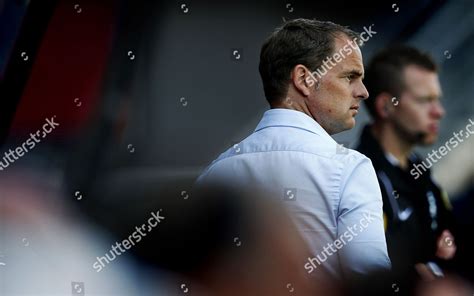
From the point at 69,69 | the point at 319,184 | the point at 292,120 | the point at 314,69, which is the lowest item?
the point at 319,184

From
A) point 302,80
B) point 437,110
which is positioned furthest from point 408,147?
point 302,80

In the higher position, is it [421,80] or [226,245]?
[421,80]

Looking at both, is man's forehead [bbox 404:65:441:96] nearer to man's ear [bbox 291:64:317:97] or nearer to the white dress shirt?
man's ear [bbox 291:64:317:97]

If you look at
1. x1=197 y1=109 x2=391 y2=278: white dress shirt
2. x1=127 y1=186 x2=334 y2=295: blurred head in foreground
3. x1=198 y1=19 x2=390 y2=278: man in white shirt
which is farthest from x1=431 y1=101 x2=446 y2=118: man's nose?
x1=197 y1=109 x2=391 y2=278: white dress shirt

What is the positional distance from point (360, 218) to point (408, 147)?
5.25ft

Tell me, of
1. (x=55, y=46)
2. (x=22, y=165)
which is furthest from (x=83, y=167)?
(x=55, y=46)

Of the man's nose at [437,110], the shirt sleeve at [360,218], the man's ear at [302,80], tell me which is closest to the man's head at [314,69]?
the man's ear at [302,80]

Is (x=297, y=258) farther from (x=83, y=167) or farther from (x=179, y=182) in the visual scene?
(x=83, y=167)

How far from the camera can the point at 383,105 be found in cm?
314

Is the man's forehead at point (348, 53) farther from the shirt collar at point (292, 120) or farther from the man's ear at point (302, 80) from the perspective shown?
the shirt collar at point (292, 120)

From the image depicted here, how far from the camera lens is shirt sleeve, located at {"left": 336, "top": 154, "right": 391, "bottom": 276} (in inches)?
63.7

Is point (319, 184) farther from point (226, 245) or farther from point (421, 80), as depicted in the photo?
point (421, 80)

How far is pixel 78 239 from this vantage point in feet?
9.49

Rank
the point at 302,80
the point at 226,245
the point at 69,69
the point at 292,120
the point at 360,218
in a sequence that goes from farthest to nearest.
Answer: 1. the point at 69,69
2. the point at 226,245
3. the point at 302,80
4. the point at 292,120
5. the point at 360,218
